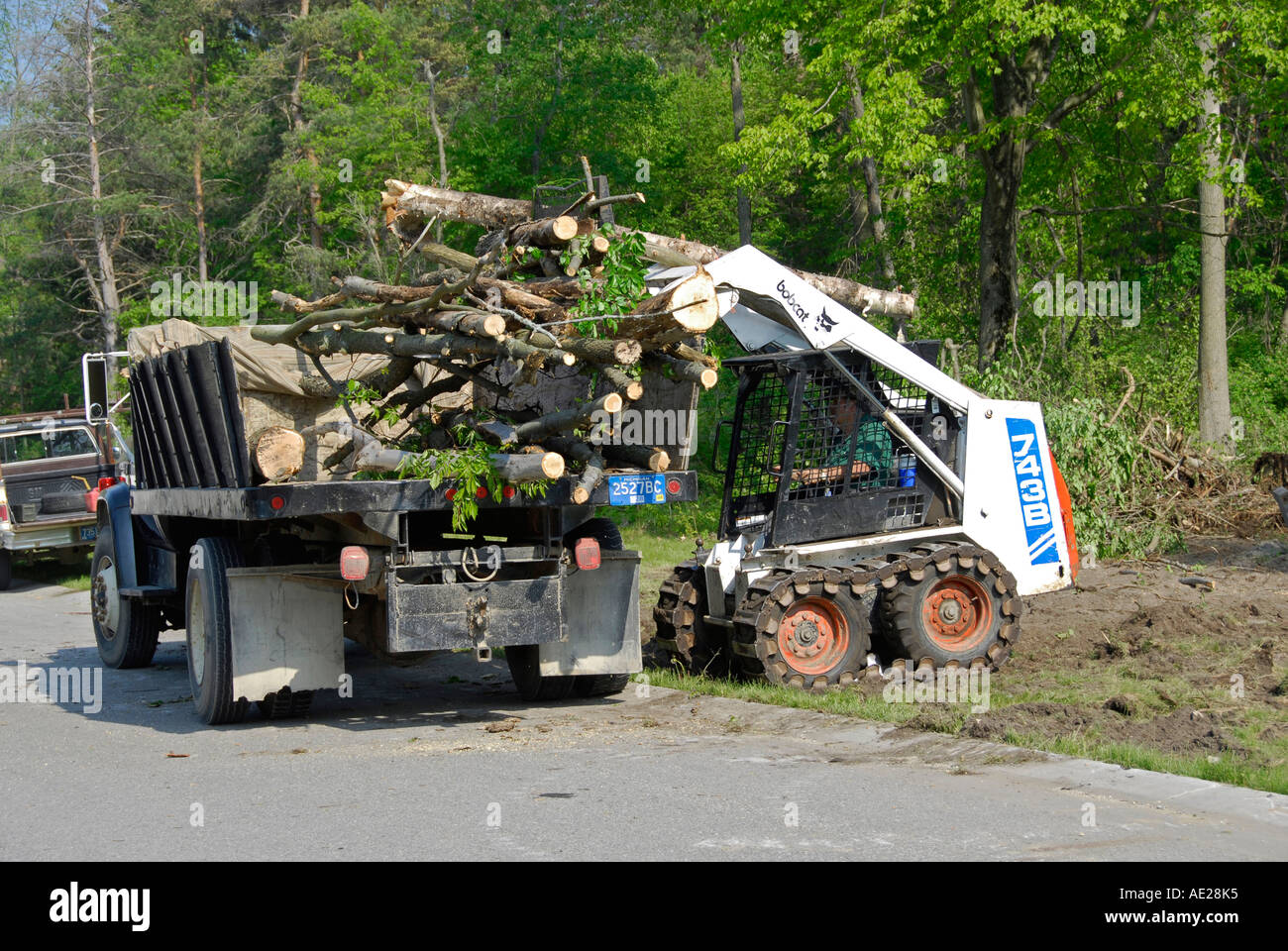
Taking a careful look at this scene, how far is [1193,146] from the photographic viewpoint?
58.6 ft

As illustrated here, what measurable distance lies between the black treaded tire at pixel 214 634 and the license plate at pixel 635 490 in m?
2.62

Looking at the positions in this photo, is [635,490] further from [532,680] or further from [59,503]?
[59,503]

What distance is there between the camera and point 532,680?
9.67 metres

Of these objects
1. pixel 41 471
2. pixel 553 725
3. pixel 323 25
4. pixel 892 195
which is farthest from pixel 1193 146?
pixel 323 25

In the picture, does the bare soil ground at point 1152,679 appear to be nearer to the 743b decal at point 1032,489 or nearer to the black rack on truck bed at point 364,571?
the 743b decal at point 1032,489

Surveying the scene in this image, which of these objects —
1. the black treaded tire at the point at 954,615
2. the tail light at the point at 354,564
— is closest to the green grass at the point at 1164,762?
the black treaded tire at the point at 954,615

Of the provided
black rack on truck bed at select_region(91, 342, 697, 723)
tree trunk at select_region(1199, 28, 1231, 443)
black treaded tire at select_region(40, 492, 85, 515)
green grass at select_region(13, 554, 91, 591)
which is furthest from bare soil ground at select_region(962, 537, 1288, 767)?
green grass at select_region(13, 554, 91, 591)

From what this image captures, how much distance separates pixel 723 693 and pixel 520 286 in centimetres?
321

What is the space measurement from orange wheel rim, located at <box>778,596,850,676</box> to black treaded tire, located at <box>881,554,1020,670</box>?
406mm

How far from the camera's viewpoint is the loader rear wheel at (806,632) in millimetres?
9047

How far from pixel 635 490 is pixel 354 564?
183 centimetres

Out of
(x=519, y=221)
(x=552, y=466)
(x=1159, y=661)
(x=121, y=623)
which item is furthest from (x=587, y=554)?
(x=121, y=623)

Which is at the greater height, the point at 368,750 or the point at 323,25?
Result: the point at 323,25

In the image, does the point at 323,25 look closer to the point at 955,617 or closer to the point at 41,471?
the point at 41,471
